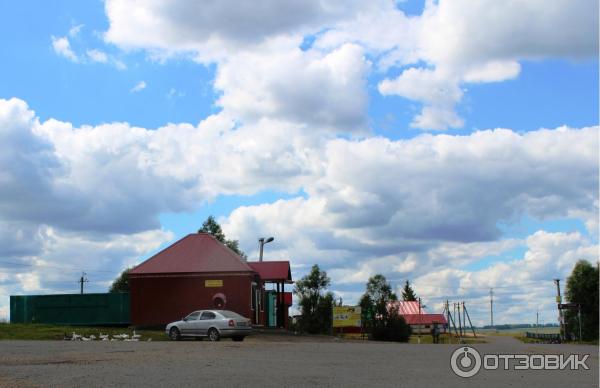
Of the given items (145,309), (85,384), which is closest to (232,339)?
(145,309)

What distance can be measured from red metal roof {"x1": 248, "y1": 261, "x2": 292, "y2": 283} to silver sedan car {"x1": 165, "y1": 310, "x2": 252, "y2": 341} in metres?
13.1

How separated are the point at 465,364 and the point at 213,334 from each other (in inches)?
593

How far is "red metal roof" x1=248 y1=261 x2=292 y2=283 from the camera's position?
1791 inches

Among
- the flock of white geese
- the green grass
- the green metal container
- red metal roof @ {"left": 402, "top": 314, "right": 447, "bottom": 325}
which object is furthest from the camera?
red metal roof @ {"left": 402, "top": 314, "right": 447, "bottom": 325}

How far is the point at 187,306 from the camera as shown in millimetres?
41625

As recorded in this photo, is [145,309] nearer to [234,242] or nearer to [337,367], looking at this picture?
[337,367]

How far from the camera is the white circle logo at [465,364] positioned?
16475 millimetres

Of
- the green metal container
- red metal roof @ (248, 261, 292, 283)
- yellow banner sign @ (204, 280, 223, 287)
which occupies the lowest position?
the green metal container

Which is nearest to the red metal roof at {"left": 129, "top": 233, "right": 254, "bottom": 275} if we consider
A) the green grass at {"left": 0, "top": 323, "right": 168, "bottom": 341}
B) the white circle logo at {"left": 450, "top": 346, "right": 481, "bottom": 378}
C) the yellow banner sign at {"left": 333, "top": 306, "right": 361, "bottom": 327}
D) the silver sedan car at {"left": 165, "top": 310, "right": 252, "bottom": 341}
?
the green grass at {"left": 0, "top": 323, "right": 168, "bottom": 341}

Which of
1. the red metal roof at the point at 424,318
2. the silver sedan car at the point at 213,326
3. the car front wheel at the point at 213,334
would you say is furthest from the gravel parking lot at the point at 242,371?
the red metal roof at the point at 424,318

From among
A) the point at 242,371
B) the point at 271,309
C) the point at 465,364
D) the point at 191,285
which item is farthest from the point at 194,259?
the point at 242,371

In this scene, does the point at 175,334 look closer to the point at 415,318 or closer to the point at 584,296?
the point at 584,296

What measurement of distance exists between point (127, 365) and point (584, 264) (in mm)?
54183

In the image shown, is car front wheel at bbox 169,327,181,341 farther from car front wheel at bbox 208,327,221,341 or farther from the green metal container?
the green metal container
